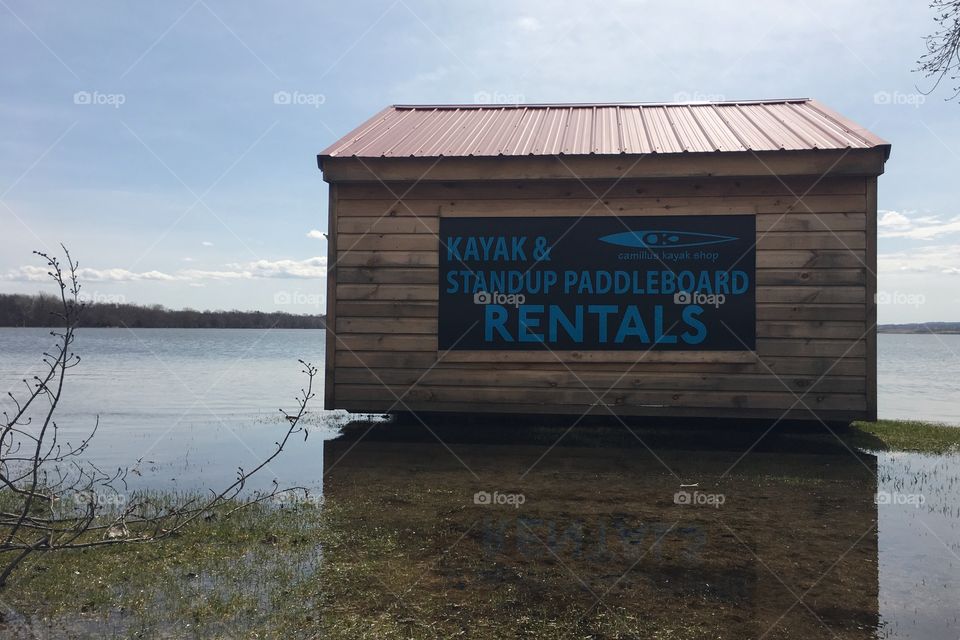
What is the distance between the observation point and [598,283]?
10.2 meters

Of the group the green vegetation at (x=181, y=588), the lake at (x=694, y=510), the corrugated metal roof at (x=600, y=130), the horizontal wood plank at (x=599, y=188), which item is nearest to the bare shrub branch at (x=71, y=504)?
the green vegetation at (x=181, y=588)

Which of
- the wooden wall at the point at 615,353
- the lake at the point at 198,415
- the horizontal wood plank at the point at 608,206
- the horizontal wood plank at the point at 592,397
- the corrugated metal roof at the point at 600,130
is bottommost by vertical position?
the lake at the point at 198,415

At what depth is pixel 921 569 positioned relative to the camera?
4934 mm

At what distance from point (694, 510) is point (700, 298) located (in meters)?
4.33

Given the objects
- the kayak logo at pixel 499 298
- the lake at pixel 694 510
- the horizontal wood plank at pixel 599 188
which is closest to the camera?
the lake at pixel 694 510

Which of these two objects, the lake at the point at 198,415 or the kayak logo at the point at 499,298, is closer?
the lake at the point at 198,415

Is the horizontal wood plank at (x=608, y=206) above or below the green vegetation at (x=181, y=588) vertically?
above

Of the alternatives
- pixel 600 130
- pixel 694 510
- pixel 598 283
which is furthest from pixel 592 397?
pixel 600 130

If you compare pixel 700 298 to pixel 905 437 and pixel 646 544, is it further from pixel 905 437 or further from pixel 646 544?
pixel 646 544

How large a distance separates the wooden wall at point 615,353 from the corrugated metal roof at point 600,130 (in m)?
0.52

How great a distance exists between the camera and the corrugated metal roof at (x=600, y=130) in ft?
33.7

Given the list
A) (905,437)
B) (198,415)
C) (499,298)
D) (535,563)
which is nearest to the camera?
(535,563)

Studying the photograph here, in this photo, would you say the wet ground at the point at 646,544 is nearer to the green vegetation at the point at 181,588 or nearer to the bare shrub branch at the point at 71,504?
the green vegetation at the point at 181,588

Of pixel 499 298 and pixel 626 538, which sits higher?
pixel 499 298
